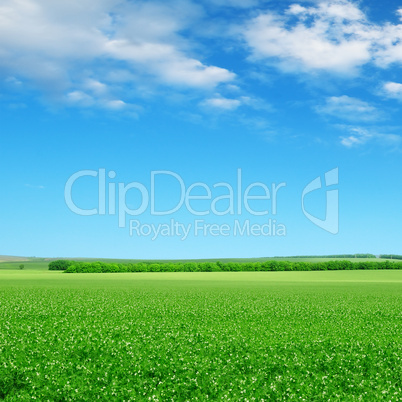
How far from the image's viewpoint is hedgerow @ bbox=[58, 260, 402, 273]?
127188 millimetres

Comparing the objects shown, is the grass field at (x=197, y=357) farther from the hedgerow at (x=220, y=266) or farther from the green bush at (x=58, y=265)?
the green bush at (x=58, y=265)

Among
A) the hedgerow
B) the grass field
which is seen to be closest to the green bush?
the hedgerow

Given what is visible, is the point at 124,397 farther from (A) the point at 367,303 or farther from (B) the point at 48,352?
(A) the point at 367,303

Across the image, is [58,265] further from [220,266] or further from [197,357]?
[197,357]

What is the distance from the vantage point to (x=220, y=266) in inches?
5556

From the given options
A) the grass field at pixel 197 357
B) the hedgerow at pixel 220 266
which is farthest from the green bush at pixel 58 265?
the grass field at pixel 197 357

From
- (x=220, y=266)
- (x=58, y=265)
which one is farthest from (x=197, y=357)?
(x=58, y=265)

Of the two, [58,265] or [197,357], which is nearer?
[197,357]

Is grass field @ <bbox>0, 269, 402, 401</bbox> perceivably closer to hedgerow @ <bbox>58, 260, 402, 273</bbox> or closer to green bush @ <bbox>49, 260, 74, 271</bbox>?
hedgerow @ <bbox>58, 260, 402, 273</bbox>

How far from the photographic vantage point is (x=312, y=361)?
1756cm

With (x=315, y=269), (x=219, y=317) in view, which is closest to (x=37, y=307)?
(x=219, y=317)

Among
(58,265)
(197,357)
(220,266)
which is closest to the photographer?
(197,357)

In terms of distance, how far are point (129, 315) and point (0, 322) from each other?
7.57 m

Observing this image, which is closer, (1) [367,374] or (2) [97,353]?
(1) [367,374]
